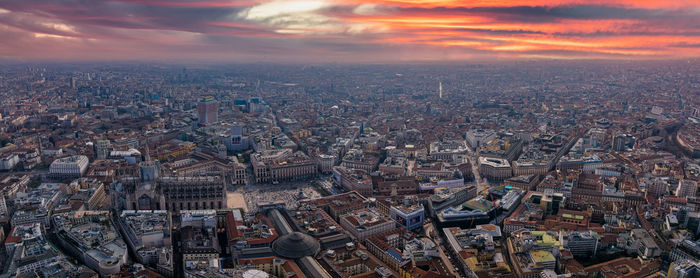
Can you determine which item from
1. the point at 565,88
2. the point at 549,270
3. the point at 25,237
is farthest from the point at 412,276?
the point at 565,88

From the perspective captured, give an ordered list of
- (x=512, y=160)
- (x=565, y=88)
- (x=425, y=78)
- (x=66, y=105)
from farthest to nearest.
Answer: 1. (x=425, y=78)
2. (x=565, y=88)
3. (x=66, y=105)
4. (x=512, y=160)

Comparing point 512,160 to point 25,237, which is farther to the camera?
point 512,160

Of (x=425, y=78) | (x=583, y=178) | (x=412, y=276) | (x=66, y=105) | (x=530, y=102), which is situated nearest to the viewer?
(x=412, y=276)

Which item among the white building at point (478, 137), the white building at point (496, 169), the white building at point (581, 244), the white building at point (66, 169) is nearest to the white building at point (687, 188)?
the white building at point (496, 169)

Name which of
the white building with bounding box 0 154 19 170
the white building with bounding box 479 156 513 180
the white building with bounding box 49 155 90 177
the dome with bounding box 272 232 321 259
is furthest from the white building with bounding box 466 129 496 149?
the white building with bounding box 0 154 19 170

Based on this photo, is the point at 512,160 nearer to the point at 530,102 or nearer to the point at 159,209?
the point at 159,209

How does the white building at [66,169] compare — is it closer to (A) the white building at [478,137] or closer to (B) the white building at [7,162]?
(B) the white building at [7,162]

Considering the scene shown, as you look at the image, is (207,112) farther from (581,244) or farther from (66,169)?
(581,244)

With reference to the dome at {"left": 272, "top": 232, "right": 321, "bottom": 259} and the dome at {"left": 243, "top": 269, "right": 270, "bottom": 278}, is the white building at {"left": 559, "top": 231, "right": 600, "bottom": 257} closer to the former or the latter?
the dome at {"left": 272, "top": 232, "right": 321, "bottom": 259}

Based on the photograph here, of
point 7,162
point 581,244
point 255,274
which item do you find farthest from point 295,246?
point 7,162
